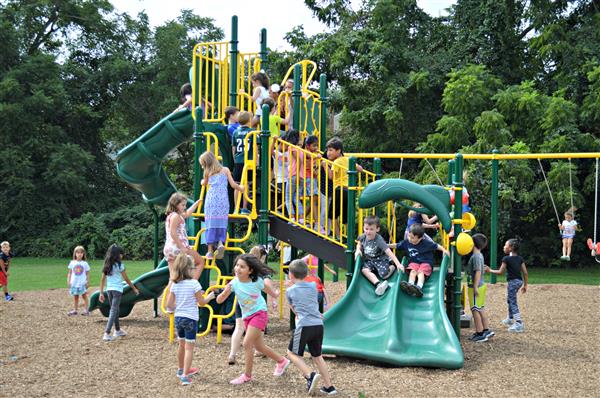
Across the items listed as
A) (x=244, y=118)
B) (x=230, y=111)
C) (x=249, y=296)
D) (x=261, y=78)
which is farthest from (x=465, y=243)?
(x=261, y=78)

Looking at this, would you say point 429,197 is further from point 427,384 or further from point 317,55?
point 317,55

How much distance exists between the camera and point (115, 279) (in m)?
10.4

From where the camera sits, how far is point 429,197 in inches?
375

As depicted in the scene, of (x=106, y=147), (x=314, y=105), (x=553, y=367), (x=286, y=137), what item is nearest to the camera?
(x=553, y=367)

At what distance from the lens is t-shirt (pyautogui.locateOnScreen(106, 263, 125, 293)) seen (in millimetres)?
10414

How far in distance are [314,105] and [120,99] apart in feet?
78.8

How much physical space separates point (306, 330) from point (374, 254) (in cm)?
288

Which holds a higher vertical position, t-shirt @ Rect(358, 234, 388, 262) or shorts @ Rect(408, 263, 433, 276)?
t-shirt @ Rect(358, 234, 388, 262)

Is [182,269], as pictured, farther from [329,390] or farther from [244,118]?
[244,118]

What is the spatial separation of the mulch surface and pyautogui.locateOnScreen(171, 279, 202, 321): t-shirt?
71cm

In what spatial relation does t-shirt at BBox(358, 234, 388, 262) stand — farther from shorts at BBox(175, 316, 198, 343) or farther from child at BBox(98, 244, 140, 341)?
child at BBox(98, 244, 140, 341)

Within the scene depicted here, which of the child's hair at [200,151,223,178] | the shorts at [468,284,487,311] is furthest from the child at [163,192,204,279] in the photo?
the shorts at [468,284,487,311]

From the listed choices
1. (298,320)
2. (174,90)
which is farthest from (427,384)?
(174,90)

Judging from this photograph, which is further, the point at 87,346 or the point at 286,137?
the point at 286,137
